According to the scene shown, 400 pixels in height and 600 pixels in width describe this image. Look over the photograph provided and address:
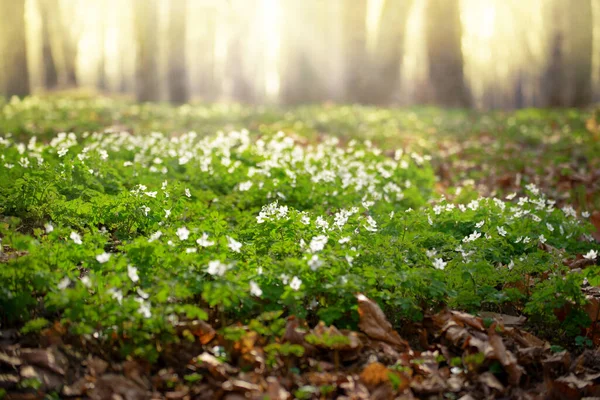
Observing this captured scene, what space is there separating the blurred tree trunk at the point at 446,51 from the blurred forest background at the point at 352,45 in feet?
0.13

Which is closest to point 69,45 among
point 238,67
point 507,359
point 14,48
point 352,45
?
point 238,67

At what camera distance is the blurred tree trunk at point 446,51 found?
21484mm

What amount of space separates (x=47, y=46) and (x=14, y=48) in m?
15.8

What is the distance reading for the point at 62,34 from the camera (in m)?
32.9

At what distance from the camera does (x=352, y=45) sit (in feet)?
65.7

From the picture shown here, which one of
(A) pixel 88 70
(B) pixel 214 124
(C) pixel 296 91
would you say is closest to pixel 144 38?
(C) pixel 296 91

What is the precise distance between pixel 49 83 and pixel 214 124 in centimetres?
2479

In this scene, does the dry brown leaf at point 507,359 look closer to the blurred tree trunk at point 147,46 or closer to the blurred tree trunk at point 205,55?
the blurred tree trunk at point 147,46

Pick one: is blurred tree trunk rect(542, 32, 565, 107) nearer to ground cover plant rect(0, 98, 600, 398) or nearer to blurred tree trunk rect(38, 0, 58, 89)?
ground cover plant rect(0, 98, 600, 398)

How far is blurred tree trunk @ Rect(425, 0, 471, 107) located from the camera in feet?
70.5

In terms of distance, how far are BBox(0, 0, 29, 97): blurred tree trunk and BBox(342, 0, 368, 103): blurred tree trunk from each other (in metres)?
10.9

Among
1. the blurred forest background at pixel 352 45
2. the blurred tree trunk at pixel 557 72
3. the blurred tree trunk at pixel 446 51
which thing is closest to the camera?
the blurred forest background at pixel 352 45

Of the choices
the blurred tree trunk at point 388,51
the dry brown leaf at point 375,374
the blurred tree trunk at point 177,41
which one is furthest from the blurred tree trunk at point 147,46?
the dry brown leaf at point 375,374

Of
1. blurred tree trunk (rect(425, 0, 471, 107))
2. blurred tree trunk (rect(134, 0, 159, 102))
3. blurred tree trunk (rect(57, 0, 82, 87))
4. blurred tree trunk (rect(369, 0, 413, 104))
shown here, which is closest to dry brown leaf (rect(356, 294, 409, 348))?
blurred tree trunk (rect(134, 0, 159, 102))
